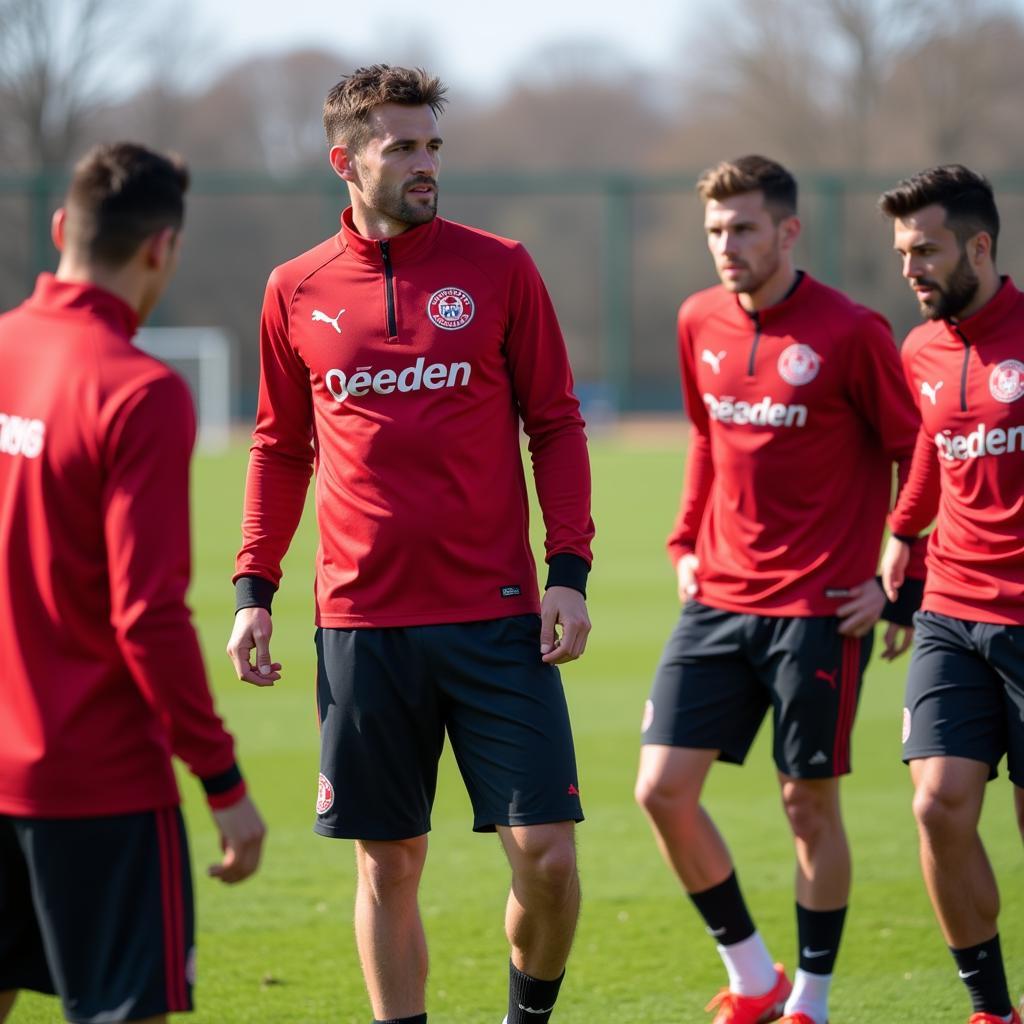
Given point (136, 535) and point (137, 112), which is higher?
point (137, 112)

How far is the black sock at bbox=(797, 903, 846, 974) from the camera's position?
478 cm

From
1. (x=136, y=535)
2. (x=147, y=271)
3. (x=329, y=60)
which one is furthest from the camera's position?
(x=329, y=60)

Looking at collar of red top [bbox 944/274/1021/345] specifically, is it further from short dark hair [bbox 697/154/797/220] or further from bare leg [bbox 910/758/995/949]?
bare leg [bbox 910/758/995/949]

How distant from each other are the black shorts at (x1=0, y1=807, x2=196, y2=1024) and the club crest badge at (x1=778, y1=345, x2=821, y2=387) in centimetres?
267

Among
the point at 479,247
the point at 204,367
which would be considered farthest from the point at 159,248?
the point at 204,367

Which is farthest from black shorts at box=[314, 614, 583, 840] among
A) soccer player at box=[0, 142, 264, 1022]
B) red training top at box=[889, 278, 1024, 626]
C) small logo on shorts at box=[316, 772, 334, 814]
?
red training top at box=[889, 278, 1024, 626]

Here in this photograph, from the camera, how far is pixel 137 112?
1965 inches

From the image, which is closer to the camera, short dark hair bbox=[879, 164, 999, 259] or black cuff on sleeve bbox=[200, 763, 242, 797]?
black cuff on sleeve bbox=[200, 763, 242, 797]

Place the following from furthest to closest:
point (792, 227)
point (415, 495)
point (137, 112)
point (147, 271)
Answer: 1. point (137, 112)
2. point (792, 227)
3. point (415, 495)
4. point (147, 271)

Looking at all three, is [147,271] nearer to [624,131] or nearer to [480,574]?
[480,574]

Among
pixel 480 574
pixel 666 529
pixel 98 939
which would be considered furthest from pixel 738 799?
pixel 666 529

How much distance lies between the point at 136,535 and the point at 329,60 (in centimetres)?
6212

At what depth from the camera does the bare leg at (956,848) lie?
448 centimetres

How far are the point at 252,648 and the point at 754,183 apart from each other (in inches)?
86.4
